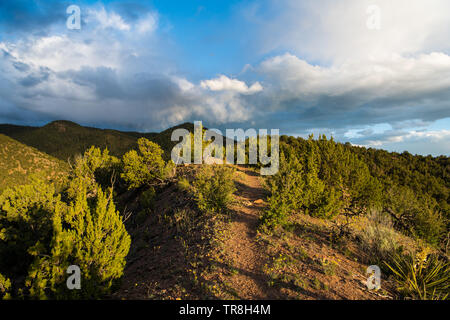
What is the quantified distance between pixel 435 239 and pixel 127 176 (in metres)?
23.2

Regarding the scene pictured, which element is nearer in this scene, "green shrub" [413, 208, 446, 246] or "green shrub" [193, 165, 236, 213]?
"green shrub" [193, 165, 236, 213]

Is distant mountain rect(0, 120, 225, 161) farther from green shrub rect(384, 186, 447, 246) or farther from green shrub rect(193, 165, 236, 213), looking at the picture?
green shrub rect(384, 186, 447, 246)

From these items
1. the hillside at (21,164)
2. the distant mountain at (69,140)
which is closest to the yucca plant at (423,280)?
the hillside at (21,164)

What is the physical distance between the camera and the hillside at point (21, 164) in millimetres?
49844

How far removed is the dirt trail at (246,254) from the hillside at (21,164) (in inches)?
2258

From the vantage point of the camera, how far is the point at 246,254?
7410 mm

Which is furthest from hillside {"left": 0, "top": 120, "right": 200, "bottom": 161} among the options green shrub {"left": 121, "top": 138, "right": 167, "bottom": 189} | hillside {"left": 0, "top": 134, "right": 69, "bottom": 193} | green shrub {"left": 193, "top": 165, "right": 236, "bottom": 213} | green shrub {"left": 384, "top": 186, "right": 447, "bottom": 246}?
green shrub {"left": 384, "top": 186, "right": 447, "bottom": 246}

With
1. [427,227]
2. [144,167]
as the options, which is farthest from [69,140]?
[427,227]

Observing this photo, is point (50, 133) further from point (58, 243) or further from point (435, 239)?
point (435, 239)

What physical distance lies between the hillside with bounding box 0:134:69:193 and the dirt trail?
57.4m

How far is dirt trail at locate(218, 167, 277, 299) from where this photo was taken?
568 centimetres

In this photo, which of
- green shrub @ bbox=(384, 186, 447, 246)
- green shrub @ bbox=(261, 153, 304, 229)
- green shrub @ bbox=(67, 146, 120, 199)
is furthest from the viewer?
green shrub @ bbox=(67, 146, 120, 199)

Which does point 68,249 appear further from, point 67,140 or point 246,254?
point 67,140
